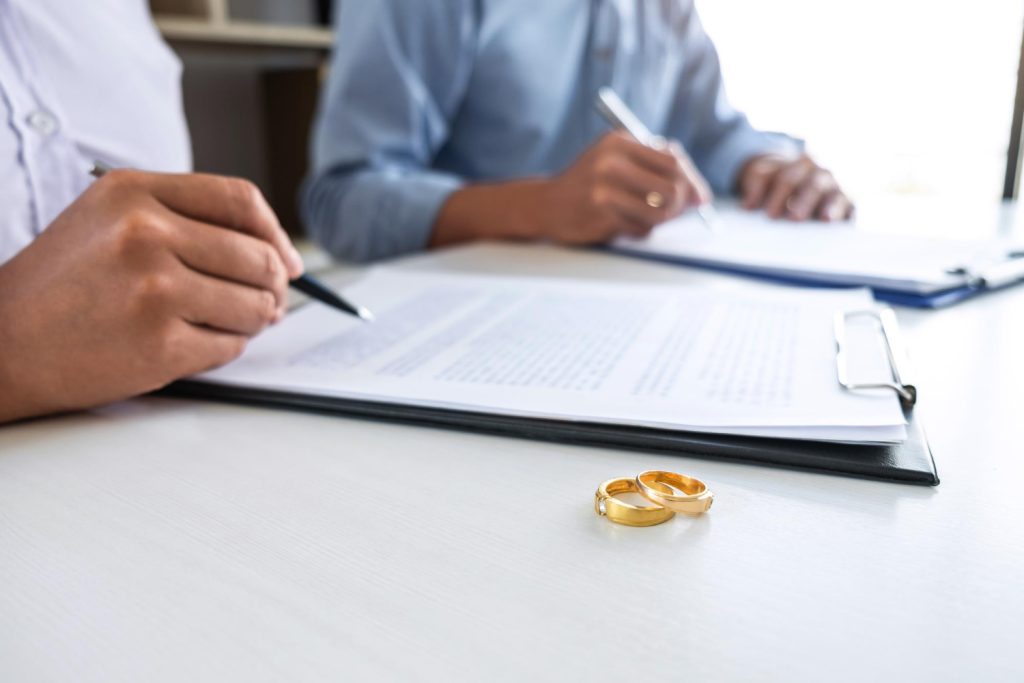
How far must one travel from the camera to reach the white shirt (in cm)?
50

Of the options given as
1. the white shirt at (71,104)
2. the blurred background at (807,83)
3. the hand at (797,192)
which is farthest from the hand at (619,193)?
the blurred background at (807,83)

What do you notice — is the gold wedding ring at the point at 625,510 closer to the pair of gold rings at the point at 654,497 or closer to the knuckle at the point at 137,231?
the pair of gold rings at the point at 654,497

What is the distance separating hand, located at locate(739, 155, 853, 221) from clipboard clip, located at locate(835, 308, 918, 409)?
17.5 inches

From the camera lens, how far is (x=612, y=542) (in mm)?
269

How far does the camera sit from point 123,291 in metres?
0.38

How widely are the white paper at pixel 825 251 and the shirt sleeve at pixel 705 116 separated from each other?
386 mm

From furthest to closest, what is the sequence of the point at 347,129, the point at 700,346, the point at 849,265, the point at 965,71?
the point at 965,71
the point at 347,129
the point at 849,265
the point at 700,346

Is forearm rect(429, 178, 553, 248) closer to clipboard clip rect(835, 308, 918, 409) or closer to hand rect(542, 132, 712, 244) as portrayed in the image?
hand rect(542, 132, 712, 244)

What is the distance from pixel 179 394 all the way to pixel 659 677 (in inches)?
12.6

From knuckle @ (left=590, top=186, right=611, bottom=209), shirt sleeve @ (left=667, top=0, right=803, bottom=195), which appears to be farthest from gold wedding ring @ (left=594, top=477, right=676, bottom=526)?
shirt sleeve @ (left=667, top=0, right=803, bottom=195)

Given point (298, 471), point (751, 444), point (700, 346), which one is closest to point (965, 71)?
point (700, 346)

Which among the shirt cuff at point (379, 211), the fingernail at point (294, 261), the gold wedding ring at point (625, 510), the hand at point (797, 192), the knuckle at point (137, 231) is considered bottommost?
the shirt cuff at point (379, 211)

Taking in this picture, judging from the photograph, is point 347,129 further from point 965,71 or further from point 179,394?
point 965,71

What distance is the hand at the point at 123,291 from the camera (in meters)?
0.38
